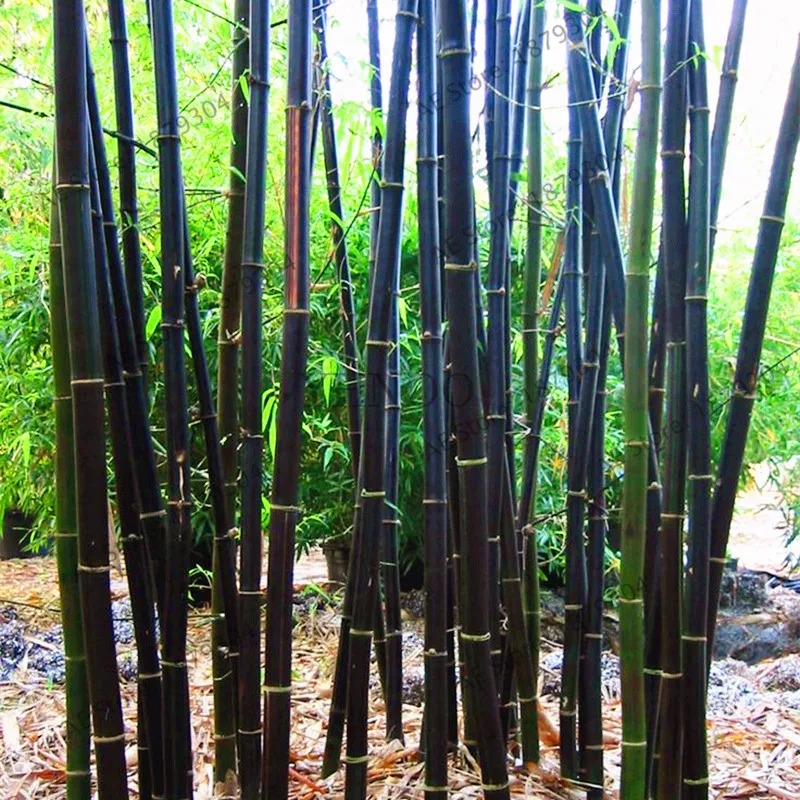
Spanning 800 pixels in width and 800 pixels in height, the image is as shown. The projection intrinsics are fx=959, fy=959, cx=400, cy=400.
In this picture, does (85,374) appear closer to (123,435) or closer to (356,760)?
(123,435)

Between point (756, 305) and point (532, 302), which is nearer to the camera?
point (756, 305)

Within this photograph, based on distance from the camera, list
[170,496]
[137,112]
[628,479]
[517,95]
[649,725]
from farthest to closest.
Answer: [137,112], [517,95], [649,725], [170,496], [628,479]

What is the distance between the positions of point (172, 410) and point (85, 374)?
0.23 meters

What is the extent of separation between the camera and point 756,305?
1.07m

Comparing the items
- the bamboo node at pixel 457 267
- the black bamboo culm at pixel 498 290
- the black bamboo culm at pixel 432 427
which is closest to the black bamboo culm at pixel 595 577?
the black bamboo culm at pixel 498 290

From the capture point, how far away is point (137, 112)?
245 cm

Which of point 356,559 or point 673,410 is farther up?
point 673,410

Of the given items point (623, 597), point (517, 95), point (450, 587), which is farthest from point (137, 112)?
point (623, 597)

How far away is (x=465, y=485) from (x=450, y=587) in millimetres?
515

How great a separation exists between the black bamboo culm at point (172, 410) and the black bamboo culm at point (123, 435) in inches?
0.8

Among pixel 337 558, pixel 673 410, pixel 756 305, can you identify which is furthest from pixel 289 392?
pixel 337 558

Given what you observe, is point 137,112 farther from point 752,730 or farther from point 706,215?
point 752,730

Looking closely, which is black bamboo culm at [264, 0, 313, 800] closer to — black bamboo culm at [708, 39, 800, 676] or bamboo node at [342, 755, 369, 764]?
bamboo node at [342, 755, 369, 764]

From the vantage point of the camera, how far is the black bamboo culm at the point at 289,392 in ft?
3.32
